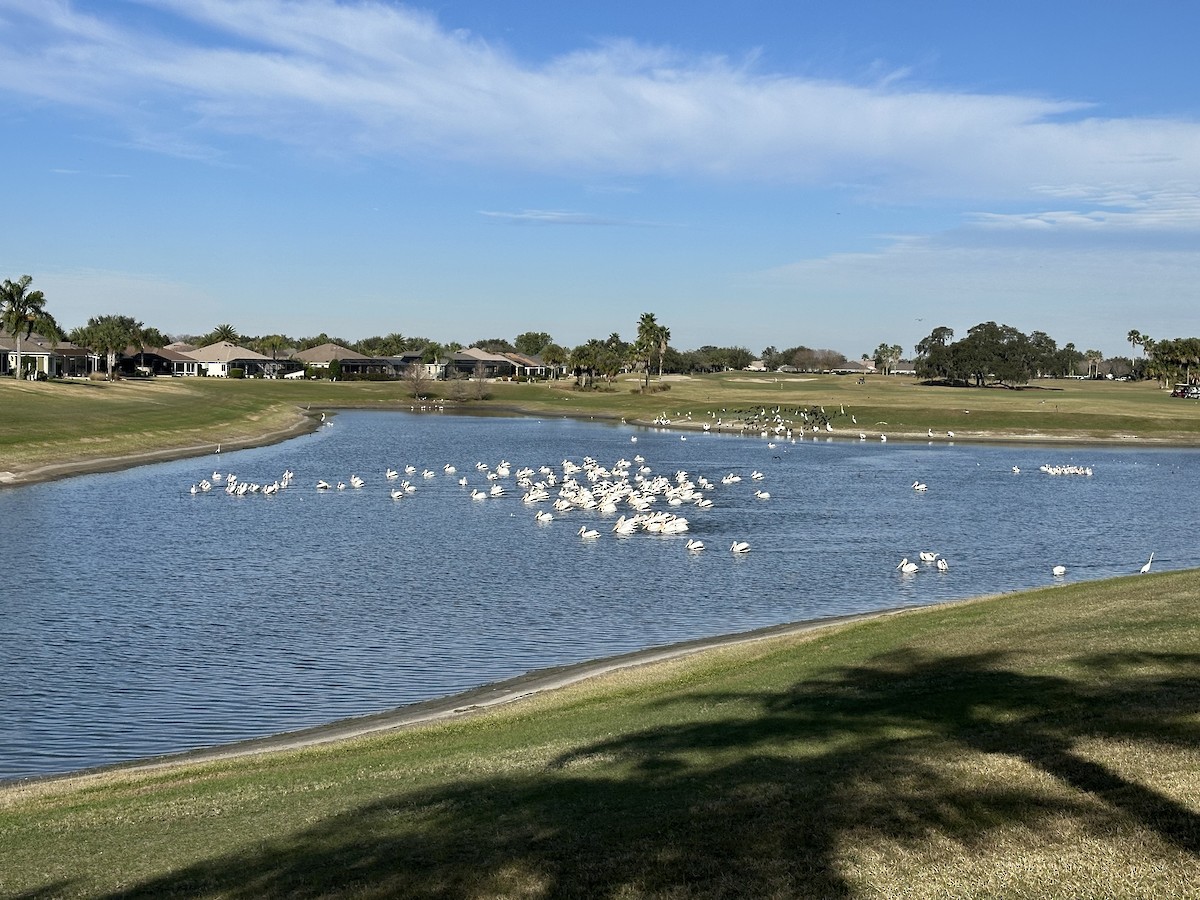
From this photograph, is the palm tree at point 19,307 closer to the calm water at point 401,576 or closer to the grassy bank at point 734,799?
the calm water at point 401,576

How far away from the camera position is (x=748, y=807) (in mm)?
12250

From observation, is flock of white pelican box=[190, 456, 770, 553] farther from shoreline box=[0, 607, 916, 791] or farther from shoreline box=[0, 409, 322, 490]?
shoreline box=[0, 607, 916, 791]

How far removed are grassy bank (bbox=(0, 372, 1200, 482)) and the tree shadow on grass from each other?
202 feet

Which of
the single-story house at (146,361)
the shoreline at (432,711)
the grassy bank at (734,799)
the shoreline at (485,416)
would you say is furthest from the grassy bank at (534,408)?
the grassy bank at (734,799)

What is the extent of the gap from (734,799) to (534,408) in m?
142

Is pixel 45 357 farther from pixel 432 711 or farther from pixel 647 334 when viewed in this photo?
pixel 432 711

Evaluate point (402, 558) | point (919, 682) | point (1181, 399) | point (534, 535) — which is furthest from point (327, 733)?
point (1181, 399)

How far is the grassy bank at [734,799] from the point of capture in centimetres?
1058

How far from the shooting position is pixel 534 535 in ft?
165

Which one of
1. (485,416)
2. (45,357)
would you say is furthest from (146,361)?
(485,416)

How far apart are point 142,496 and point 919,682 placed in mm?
51530

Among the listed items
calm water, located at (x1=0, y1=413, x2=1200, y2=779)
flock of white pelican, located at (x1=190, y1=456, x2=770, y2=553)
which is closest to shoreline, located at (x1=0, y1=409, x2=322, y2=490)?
calm water, located at (x1=0, y1=413, x2=1200, y2=779)

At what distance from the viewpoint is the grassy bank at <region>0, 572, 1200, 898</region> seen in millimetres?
10578

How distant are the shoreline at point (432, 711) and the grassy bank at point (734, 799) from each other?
110 centimetres
